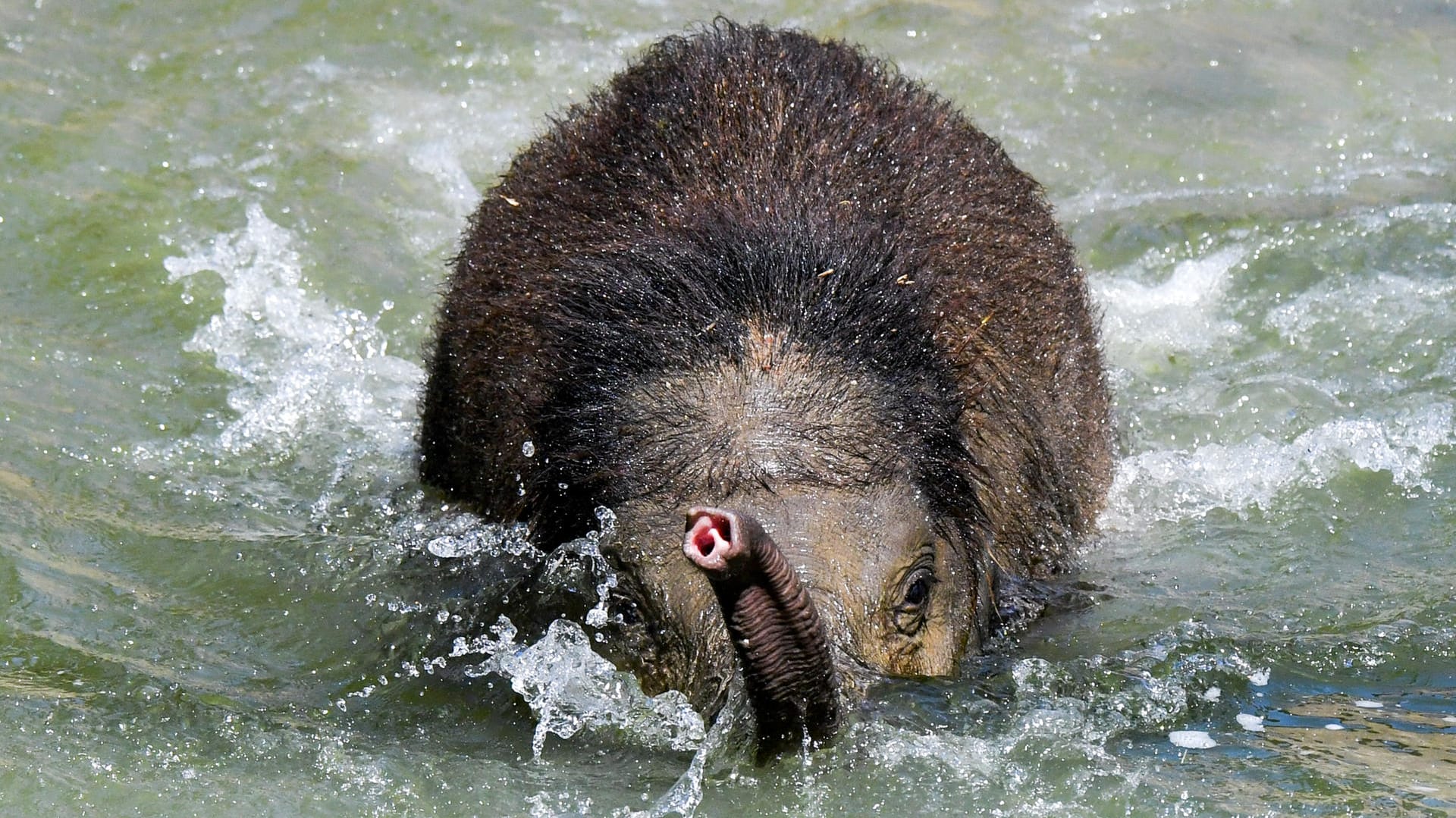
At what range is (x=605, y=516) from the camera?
556cm

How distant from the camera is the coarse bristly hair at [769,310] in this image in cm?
555

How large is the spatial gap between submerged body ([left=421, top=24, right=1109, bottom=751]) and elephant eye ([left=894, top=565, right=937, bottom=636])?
0.04 ft

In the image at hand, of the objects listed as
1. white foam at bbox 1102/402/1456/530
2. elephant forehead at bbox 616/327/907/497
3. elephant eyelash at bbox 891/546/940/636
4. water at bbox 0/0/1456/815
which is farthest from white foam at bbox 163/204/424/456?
elephant eyelash at bbox 891/546/940/636

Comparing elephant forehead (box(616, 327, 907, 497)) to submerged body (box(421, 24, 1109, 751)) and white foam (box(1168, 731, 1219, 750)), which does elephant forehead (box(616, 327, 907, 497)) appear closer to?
submerged body (box(421, 24, 1109, 751))

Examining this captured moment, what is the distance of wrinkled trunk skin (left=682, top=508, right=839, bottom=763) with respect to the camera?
4.04 metres

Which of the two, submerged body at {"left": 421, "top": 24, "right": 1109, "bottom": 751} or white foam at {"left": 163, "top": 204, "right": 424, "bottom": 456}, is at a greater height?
submerged body at {"left": 421, "top": 24, "right": 1109, "bottom": 751}

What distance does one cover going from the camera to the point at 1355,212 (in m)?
10.3

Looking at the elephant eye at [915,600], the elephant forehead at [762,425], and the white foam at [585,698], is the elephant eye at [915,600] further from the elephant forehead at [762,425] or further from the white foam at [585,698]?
the white foam at [585,698]

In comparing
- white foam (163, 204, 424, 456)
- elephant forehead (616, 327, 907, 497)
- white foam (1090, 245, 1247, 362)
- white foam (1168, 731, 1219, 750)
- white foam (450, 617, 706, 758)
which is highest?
elephant forehead (616, 327, 907, 497)

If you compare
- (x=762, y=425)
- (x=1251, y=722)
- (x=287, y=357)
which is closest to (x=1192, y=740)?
(x=1251, y=722)

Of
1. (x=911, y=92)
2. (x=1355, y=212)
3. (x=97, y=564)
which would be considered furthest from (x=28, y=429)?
(x=1355, y=212)

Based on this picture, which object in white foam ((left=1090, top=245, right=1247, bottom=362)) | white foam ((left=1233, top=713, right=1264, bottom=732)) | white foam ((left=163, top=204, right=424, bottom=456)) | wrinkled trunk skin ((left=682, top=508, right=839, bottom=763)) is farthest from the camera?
white foam ((left=1090, top=245, right=1247, bottom=362))

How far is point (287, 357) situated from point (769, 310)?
4172 millimetres

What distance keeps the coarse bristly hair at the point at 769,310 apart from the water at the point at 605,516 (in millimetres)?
418
